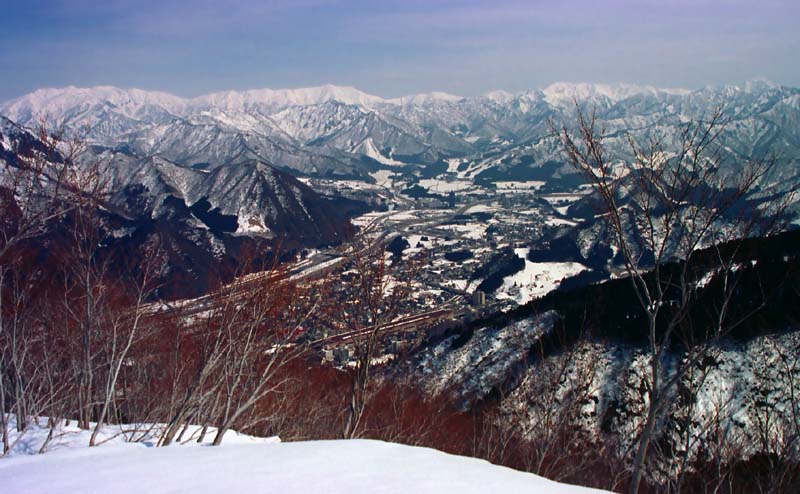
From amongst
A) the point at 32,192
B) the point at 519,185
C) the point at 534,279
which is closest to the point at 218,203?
the point at 534,279

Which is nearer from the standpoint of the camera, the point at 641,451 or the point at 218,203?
the point at 641,451

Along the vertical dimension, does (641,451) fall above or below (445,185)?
below

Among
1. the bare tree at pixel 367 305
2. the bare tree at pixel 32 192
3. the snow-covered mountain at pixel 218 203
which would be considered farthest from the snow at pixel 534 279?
the bare tree at pixel 32 192

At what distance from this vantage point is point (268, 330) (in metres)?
10.6

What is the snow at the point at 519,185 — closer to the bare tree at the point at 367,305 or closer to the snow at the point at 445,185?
the snow at the point at 445,185

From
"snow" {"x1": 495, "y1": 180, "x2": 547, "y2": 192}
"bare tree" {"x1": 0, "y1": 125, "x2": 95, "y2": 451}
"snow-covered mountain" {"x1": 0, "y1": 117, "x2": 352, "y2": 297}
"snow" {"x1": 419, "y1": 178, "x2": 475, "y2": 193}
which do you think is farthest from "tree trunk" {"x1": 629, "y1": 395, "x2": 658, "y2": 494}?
"snow" {"x1": 495, "y1": 180, "x2": 547, "y2": 192}

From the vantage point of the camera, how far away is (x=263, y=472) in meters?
5.91

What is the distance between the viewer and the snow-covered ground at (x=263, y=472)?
17.5ft

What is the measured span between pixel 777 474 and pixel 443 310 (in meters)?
39.8

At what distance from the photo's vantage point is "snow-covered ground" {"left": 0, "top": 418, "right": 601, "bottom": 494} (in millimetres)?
5340

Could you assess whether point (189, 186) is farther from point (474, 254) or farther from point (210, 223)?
point (474, 254)

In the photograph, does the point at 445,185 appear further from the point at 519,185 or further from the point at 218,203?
the point at 218,203

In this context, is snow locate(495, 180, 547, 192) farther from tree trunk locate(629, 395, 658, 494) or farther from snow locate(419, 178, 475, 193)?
tree trunk locate(629, 395, 658, 494)

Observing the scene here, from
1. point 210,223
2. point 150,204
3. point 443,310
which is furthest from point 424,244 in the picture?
point 150,204
